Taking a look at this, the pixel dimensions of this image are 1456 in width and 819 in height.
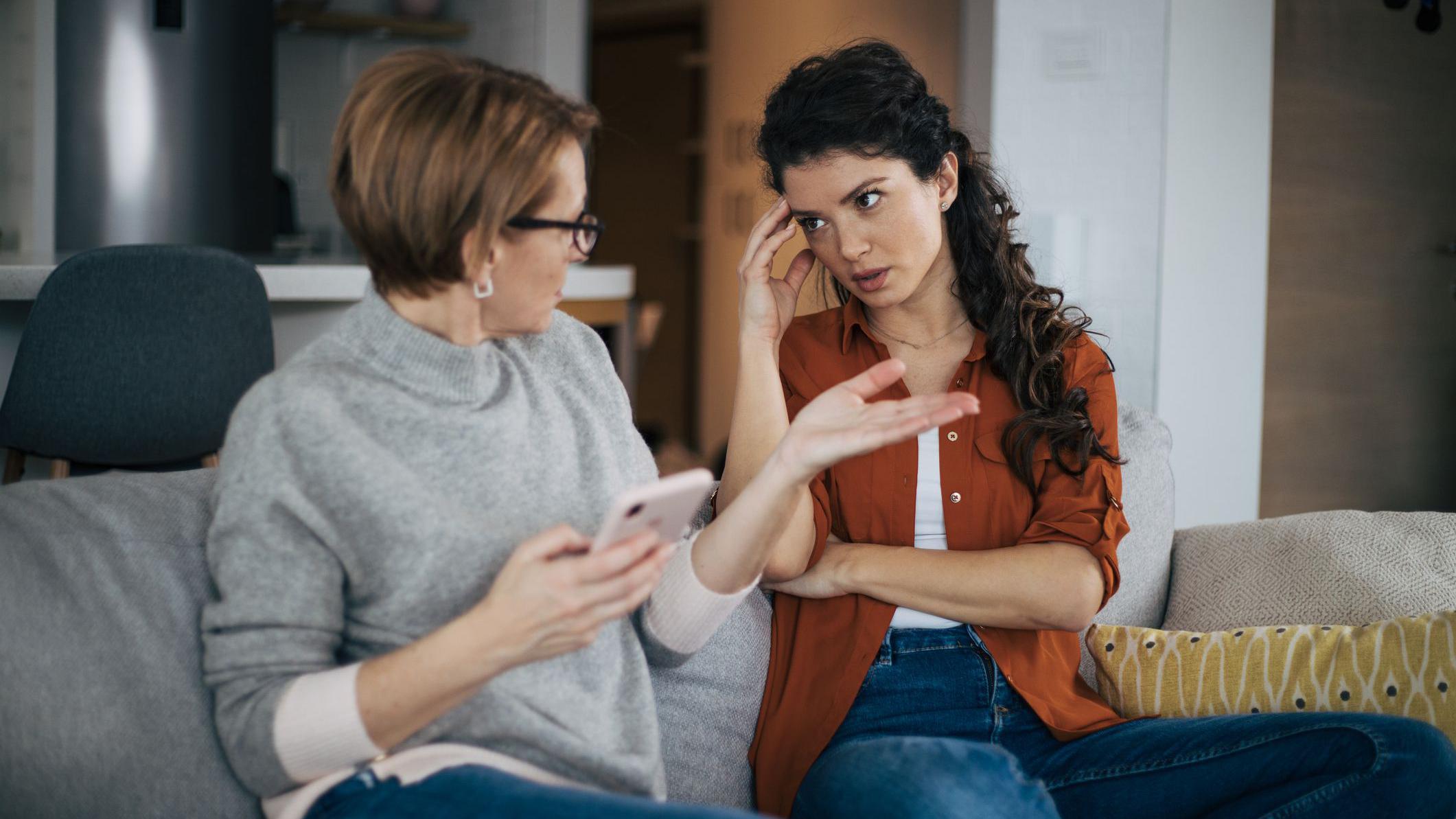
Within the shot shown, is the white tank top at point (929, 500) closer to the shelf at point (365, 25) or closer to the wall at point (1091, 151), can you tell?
the wall at point (1091, 151)

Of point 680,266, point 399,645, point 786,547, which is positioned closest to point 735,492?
point 786,547

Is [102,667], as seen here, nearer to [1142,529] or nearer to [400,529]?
[400,529]

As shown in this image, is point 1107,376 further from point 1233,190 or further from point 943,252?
point 1233,190

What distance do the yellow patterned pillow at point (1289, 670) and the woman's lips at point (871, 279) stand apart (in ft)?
1.87

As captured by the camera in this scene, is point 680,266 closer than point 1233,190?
No

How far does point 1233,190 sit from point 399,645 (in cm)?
334

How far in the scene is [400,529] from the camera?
1115 millimetres

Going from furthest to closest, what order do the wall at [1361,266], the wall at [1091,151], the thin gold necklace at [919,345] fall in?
1. the wall at [1361,266]
2. the wall at [1091,151]
3. the thin gold necklace at [919,345]

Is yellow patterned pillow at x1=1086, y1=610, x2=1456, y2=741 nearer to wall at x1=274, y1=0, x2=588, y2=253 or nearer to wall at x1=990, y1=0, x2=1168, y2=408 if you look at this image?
wall at x1=990, y1=0, x2=1168, y2=408

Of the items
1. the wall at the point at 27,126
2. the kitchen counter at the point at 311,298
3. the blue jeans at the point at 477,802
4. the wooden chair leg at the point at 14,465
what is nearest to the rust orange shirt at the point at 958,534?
the blue jeans at the point at 477,802

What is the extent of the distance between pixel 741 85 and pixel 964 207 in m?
4.90

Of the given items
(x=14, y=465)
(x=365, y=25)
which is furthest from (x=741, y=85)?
(x=14, y=465)

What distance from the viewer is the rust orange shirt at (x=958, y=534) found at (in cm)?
152

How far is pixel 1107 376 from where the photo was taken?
165 cm
